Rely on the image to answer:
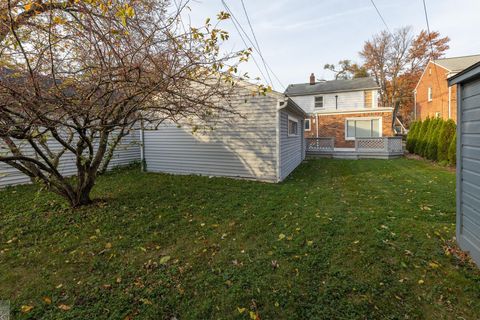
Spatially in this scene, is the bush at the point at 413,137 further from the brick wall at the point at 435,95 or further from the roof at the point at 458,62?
the roof at the point at 458,62

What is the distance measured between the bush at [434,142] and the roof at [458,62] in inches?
270

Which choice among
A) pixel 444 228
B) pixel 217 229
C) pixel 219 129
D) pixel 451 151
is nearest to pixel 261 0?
pixel 219 129

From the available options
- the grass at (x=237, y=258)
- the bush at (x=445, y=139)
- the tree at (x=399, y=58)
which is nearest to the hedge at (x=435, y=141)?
the bush at (x=445, y=139)

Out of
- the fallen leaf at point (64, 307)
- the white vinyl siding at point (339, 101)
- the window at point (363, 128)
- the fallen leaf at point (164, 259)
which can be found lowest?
the fallen leaf at point (64, 307)

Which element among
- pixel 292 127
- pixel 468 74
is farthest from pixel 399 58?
pixel 468 74

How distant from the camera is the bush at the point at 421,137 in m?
13.2

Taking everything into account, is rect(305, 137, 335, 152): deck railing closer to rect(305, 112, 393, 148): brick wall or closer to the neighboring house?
the neighboring house

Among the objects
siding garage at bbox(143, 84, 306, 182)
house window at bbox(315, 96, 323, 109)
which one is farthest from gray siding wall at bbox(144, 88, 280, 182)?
house window at bbox(315, 96, 323, 109)

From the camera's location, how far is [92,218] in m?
4.36

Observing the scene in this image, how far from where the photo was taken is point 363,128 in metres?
16.2

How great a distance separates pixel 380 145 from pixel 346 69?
24845mm

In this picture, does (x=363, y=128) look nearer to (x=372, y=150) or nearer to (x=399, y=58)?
(x=372, y=150)

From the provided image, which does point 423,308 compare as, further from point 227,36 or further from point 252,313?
point 227,36

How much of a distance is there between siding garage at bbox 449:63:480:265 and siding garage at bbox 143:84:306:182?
434cm
